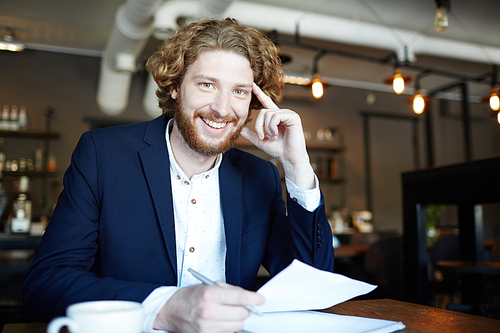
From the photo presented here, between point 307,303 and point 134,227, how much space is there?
0.52 m

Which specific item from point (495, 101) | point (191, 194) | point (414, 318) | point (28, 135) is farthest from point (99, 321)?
point (28, 135)

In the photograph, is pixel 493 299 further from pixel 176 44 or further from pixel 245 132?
pixel 176 44

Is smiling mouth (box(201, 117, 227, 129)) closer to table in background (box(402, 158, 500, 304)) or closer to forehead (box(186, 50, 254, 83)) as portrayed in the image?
forehead (box(186, 50, 254, 83))

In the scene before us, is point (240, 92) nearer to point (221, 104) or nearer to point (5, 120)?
point (221, 104)

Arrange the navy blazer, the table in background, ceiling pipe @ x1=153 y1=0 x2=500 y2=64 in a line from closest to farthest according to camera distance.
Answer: the navy blazer → the table in background → ceiling pipe @ x1=153 y1=0 x2=500 y2=64

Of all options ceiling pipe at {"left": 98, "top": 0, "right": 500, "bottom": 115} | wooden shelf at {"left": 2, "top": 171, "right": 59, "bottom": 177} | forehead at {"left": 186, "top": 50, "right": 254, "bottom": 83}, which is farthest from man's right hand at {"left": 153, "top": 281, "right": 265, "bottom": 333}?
wooden shelf at {"left": 2, "top": 171, "right": 59, "bottom": 177}

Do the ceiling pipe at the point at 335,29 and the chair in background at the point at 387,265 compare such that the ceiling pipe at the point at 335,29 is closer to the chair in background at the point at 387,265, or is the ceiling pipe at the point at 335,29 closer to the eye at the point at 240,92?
the chair in background at the point at 387,265

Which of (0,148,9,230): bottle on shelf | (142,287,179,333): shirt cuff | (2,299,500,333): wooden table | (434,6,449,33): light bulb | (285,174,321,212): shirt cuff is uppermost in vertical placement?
(434,6,449,33): light bulb

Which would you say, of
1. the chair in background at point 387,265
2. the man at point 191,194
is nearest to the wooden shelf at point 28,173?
the chair in background at point 387,265

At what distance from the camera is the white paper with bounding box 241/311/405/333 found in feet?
2.43

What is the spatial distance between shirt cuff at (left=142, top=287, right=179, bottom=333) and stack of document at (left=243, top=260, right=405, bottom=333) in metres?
0.16

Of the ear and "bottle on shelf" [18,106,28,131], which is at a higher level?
"bottle on shelf" [18,106,28,131]

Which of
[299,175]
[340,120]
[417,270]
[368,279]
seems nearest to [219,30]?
[299,175]

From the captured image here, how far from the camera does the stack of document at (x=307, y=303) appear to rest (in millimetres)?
731
